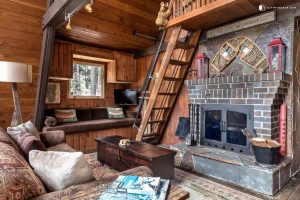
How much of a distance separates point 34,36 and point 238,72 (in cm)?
369

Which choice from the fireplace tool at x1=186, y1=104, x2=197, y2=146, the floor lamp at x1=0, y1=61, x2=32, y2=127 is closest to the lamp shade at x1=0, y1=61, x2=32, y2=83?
the floor lamp at x1=0, y1=61, x2=32, y2=127

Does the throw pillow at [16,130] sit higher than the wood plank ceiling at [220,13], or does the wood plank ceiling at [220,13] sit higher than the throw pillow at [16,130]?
the wood plank ceiling at [220,13]

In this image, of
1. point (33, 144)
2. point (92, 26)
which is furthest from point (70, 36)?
point (33, 144)

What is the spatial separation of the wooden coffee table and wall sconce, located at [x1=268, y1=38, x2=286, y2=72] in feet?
5.91

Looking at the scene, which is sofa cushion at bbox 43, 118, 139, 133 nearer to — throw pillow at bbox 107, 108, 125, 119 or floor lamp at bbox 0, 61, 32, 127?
throw pillow at bbox 107, 108, 125, 119

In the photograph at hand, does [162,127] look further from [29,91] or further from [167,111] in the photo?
[29,91]

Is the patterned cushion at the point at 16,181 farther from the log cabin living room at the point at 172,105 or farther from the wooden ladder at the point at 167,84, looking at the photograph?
the wooden ladder at the point at 167,84

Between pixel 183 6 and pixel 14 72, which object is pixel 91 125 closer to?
pixel 14 72

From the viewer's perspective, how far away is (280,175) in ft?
8.29

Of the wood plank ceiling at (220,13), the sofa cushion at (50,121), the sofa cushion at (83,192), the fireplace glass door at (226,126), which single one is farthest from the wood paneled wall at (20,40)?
the fireplace glass door at (226,126)

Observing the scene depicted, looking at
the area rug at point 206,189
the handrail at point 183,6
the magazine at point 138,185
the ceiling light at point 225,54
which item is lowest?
the area rug at point 206,189

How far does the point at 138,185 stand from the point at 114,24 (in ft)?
12.6

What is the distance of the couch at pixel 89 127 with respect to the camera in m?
4.07

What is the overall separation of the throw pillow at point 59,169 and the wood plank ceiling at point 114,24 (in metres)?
3.15
